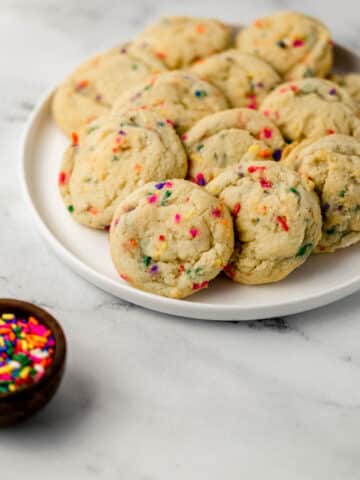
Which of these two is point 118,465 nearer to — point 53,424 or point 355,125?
point 53,424

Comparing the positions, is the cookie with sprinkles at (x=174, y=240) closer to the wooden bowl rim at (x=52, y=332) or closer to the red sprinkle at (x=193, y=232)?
the red sprinkle at (x=193, y=232)

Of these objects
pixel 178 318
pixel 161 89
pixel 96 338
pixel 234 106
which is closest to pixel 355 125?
pixel 234 106

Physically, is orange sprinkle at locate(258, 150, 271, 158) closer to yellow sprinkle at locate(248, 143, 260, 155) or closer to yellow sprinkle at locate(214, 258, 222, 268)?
yellow sprinkle at locate(248, 143, 260, 155)

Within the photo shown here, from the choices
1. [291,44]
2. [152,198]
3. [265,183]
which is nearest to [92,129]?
[152,198]

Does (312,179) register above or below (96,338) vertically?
above

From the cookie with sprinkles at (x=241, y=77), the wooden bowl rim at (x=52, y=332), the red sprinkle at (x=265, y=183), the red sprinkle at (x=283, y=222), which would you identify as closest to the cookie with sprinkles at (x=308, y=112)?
the cookie with sprinkles at (x=241, y=77)

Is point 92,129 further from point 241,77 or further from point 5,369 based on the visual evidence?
point 5,369
